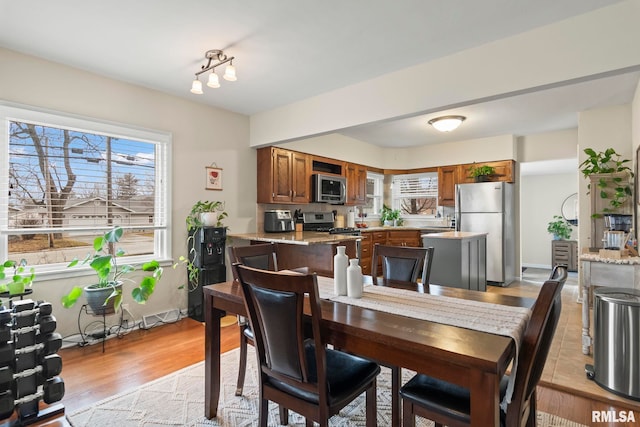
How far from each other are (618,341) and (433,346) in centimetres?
182

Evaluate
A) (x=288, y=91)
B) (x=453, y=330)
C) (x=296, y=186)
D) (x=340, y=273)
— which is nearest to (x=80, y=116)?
(x=288, y=91)

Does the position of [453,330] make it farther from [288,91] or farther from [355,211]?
[355,211]

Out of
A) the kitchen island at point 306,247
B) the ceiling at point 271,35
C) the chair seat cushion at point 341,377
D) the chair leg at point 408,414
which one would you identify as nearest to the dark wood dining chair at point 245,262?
the chair seat cushion at point 341,377

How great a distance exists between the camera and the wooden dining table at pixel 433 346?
988mm

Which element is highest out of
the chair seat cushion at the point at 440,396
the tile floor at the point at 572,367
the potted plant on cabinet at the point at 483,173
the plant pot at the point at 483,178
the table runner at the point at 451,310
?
the potted plant on cabinet at the point at 483,173

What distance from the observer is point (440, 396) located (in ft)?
4.26

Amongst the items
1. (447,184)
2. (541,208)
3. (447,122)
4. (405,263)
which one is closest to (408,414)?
(405,263)

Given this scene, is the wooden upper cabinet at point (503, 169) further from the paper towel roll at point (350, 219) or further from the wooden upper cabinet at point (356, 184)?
the paper towel roll at point (350, 219)

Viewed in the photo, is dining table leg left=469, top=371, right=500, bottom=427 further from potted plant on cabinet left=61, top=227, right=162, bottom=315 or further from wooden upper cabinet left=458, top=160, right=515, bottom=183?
wooden upper cabinet left=458, top=160, right=515, bottom=183

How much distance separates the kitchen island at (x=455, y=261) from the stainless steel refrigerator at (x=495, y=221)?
120cm

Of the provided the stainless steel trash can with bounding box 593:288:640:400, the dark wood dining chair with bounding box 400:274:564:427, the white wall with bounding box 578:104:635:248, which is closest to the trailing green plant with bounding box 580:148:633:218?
the white wall with bounding box 578:104:635:248

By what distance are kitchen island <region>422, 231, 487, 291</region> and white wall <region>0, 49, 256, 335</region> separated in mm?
2445

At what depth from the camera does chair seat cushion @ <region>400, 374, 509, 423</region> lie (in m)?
1.22

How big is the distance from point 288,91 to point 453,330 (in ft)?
9.75
